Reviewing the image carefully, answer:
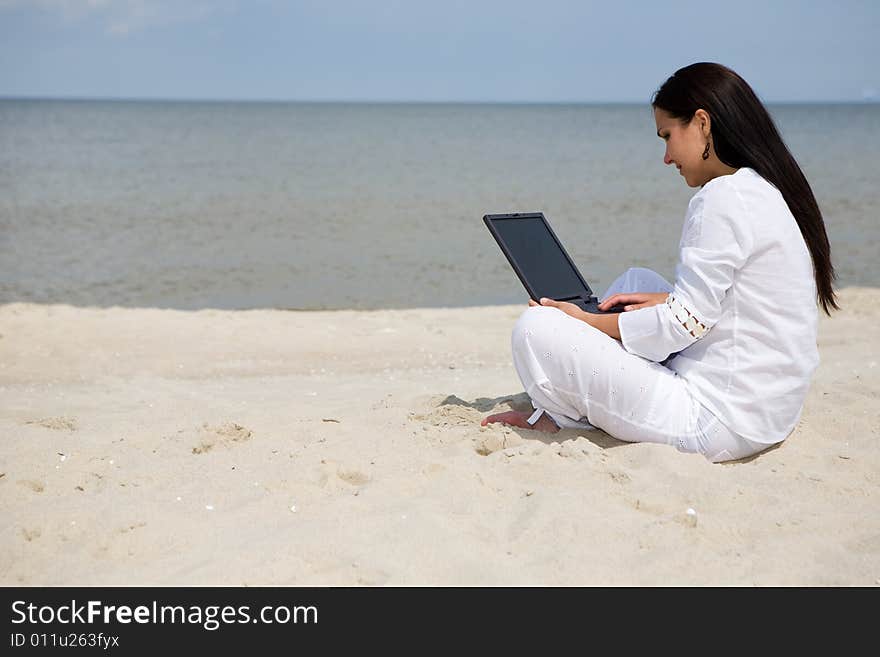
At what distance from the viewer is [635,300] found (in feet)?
12.0

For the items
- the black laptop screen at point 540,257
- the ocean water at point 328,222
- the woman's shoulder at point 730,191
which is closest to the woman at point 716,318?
the woman's shoulder at point 730,191

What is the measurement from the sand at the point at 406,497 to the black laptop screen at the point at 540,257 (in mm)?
649

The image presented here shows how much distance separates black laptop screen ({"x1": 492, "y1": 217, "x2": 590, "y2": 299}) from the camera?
384 cm

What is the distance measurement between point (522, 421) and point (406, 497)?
0.86 m

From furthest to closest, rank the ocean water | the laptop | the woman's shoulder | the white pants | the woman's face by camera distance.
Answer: the ocean water < the laptop < the white pants < the woman's face < the woman's shoulder

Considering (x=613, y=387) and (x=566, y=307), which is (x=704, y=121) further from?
(x=613, y=387)

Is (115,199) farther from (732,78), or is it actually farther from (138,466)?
(732,78)

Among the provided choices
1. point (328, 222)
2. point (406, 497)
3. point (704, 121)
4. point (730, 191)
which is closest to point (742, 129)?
point (704, 121)

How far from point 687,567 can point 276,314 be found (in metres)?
6.44

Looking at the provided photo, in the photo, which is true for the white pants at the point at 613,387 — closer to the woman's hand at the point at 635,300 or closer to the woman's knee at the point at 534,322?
the woman's knee at the point at 534,322

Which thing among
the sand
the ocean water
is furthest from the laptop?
the ocean water

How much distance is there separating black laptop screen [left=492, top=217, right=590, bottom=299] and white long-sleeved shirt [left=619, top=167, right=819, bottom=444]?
1.81 feet

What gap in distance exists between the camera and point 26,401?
5219 mm

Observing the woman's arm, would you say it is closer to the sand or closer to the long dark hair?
the sand
